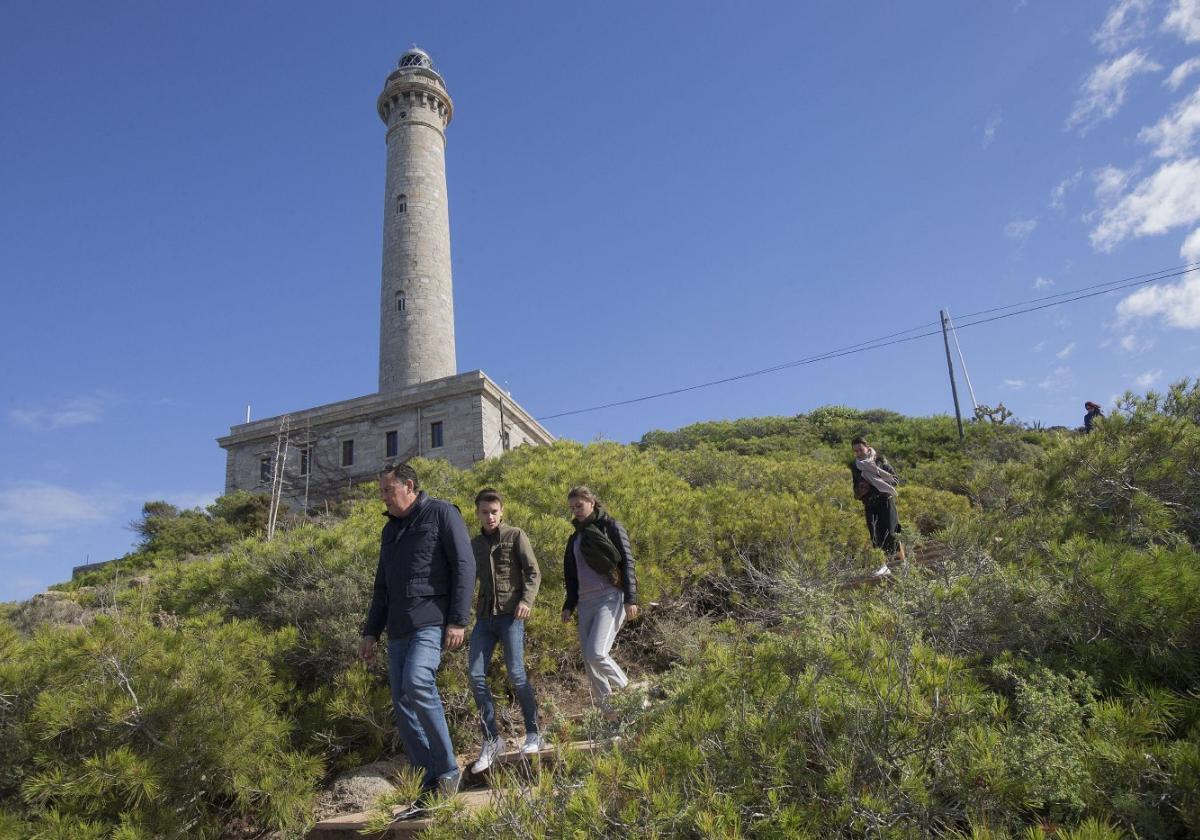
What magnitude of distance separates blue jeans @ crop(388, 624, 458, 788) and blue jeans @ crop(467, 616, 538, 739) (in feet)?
1.81

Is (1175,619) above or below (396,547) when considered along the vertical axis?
below

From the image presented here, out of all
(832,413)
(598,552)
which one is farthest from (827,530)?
(832,413)

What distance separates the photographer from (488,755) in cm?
432

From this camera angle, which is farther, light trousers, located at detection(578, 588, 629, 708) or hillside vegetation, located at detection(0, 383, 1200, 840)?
light trousers, located at detection(578, 588, 629, 708)

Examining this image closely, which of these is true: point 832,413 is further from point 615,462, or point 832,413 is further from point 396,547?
point 396,547

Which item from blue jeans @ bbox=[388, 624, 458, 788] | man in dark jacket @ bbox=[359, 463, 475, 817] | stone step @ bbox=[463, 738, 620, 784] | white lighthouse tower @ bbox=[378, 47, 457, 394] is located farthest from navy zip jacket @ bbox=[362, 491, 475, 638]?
white lighthouse tower @ bbox=[378, 47, 457, 394]

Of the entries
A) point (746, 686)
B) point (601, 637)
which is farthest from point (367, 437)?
point (746, 686)

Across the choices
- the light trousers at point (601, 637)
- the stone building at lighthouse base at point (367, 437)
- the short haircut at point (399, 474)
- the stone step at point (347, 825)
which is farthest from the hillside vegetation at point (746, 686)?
the stone building at lighthouse base at point (367, 437)

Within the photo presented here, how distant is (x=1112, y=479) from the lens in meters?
4.98

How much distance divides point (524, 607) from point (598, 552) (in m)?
0.62

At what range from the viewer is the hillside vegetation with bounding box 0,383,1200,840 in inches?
104

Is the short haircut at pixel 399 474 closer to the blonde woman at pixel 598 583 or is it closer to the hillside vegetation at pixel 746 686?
the blonde woman at pixel 598 583

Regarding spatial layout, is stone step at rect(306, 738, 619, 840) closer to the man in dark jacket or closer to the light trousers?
the man in dark jacket

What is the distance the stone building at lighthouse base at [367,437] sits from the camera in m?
24.8
